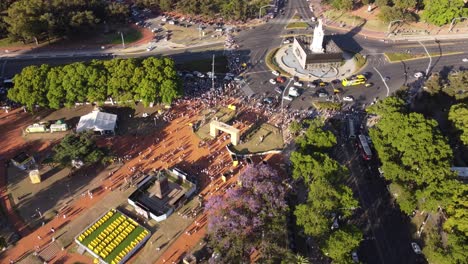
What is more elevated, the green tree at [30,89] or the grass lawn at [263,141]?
the green tree at [30,89]

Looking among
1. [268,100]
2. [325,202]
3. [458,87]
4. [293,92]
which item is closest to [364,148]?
[293,92]

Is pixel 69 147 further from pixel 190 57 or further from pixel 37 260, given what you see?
pixel 190 57

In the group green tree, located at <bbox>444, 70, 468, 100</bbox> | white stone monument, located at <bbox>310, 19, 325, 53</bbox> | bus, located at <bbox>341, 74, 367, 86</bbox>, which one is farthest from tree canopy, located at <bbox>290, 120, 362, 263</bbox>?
white stone monument, located at <bbox>310, 19, 325, 53</bbox>

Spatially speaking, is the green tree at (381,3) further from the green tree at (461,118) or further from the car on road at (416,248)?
the car on road at (416,248)

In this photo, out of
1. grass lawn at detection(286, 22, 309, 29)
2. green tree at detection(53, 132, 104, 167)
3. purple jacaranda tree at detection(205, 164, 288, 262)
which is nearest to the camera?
purple jacaranda tree at detection(205, 164, 288, 262)

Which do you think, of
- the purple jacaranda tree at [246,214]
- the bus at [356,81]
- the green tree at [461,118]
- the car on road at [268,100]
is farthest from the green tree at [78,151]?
the green tree at [461,118]

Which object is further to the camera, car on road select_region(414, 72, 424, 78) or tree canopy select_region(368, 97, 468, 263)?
car on road select_region(414, 72, 424, 78)

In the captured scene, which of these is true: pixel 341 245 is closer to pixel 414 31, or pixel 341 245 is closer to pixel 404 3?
pixel 414 31

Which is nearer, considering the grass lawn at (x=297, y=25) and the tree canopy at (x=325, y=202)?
the tree canopy at (x=325, y=202)

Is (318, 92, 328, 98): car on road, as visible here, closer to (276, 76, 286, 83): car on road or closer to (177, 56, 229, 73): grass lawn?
(276, 76, 286, 83): car on road
